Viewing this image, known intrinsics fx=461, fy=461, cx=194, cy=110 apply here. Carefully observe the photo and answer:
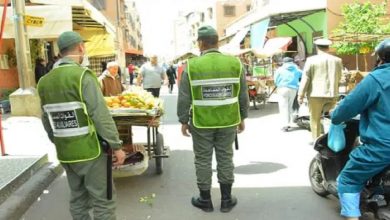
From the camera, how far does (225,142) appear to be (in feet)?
16.6

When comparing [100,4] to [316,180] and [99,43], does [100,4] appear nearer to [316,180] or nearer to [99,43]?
[99,43]

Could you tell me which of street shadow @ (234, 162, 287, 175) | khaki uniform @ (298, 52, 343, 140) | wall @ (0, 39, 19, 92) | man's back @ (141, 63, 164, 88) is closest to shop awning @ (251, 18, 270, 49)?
man's back @ (141, 63, 164, 88)

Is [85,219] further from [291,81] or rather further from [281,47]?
[281,47]

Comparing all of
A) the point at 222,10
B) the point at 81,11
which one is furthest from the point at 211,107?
the point at 222,10

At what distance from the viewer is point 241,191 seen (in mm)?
5805

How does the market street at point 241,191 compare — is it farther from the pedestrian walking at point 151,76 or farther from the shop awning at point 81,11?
the shop awning at point 81,11

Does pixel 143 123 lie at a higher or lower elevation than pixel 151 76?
lower

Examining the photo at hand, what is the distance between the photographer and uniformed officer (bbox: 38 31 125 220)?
3.75m

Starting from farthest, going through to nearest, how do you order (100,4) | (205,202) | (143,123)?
1. (100,4)
2. (143,123)
3. (205,202)

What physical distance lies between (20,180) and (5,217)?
128 centimetres

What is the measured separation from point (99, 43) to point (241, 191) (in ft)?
36.8

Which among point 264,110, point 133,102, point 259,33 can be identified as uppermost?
point 259,33

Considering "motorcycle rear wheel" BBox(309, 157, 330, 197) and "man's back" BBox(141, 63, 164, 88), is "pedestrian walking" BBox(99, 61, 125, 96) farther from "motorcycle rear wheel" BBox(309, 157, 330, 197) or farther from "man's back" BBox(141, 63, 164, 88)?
"motorcycle rear wheel" BBox(309, 157, 330, 197)

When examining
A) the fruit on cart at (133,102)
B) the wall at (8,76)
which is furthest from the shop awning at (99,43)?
the fruit on cart at (133,102)
